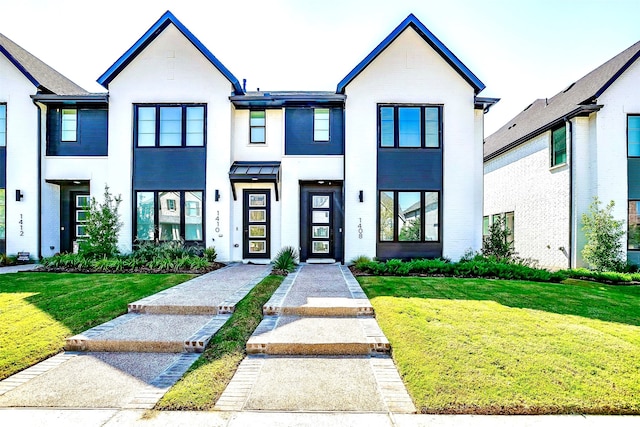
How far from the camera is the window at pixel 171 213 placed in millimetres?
12516

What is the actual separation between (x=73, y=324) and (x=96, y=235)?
6698 mm

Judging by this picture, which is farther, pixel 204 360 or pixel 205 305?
pixel 205 305

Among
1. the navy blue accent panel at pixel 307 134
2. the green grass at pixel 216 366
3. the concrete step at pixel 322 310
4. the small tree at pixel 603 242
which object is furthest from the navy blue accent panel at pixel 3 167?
the small tree at pixel 603 242

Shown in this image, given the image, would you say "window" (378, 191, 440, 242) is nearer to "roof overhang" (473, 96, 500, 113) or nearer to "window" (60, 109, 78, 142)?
"roof overhang" (473, 96, 500, 113)

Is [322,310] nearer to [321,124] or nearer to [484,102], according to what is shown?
[321,124]

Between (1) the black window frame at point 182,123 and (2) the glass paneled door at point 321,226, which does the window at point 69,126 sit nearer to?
(1) the black window frame at point 182,123

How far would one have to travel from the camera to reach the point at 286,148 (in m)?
12.6

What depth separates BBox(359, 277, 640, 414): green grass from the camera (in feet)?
11.9

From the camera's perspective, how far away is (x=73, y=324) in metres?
5.76

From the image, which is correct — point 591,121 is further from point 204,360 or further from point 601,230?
point 204,360

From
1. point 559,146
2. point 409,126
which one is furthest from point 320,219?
point 559,146

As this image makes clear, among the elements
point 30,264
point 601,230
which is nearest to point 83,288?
point 30,264

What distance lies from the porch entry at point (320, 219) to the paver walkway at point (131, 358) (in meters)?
5.43

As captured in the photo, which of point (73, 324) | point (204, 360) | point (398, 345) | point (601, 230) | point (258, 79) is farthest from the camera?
point (258, 79)
